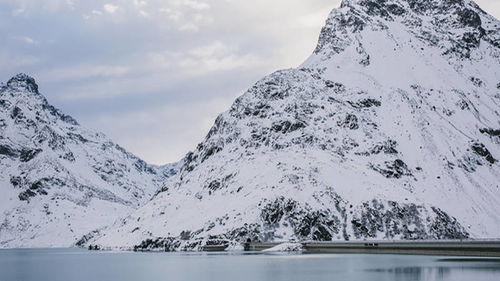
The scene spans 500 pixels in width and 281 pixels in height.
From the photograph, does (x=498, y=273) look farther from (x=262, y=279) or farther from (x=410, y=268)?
(x=262, y=279)

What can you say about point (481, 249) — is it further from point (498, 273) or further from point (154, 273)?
point (154, 273)

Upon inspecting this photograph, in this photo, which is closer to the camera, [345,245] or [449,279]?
[449,279]

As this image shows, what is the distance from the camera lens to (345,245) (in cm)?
19912

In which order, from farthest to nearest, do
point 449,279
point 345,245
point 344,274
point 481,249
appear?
point 345,245 < point 481,249 < point 344,274 < point 449,279

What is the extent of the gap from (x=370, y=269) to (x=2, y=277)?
64.9 m

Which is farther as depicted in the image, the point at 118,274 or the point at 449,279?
the point at 118,274

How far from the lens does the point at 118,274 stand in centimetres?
12244

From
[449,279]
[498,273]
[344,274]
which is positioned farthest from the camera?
[344,274]

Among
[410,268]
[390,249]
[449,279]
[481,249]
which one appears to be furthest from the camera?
[390,249]

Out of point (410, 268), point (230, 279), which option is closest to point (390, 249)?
point (410, 268)

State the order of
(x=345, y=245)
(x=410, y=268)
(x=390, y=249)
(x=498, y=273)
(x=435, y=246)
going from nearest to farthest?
(x=498, y=273), (x=410, y=268), (x=435, y=246), (x=390, y=249), (x=345, y=245)

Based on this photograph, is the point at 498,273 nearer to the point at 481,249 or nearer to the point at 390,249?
the point at 481,249

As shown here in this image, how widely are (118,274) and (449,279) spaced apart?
59631mm

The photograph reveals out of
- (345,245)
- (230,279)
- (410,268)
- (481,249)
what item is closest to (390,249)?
(345,245)
